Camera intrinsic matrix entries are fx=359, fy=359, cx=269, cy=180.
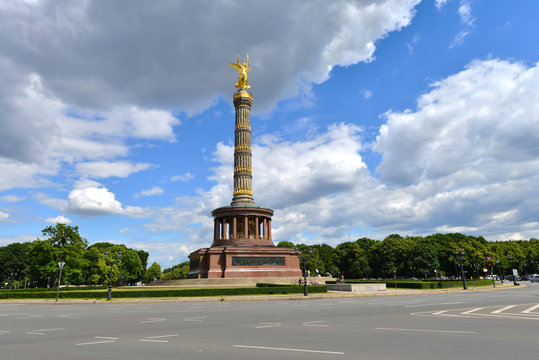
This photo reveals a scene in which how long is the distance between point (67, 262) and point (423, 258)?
72110 mm

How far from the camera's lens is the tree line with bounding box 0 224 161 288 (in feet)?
170

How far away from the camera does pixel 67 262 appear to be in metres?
53.0

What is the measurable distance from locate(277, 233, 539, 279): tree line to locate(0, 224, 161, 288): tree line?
47.5 m

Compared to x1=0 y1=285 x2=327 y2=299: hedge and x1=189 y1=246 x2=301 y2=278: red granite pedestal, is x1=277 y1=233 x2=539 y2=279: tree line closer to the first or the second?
x1=189 y1=246 x2=301 y2=278: red granite pedestal

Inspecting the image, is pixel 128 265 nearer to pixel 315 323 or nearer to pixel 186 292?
pixel 186 292

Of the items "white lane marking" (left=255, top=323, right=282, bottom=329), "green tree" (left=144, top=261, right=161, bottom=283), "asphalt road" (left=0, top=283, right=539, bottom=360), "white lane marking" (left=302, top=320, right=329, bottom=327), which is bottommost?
"white lane marking" (left=302, top=320, right=329, bottom=327)

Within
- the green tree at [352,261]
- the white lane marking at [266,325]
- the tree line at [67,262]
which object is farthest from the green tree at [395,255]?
the white lane marking at [266,325]

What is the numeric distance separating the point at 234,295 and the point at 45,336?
21433mm

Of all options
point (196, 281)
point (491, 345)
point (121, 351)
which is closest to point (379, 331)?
point (491, 345)

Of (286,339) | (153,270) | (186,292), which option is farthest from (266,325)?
(153,270)

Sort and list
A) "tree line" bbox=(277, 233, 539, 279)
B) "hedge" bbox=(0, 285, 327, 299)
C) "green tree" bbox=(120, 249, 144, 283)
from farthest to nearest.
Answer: "green tree" bbox=(120, 249, 144, 283)
"tree line" bbox=(277, 233, 539, 279)
"hedge" bbox=(0, 285, 327, 299)

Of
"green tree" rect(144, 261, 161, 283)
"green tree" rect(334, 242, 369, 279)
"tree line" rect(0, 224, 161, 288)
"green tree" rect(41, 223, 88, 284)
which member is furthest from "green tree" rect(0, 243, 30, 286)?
"green tree" rect(334, 242, 369, 279)

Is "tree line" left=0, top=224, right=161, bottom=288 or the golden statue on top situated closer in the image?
"tree line" left=0, top=224, right=161, bottom=288

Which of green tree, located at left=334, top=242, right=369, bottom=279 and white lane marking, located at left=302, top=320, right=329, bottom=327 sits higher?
green tree, located at left=334, top=242, right=369, bottom=279
